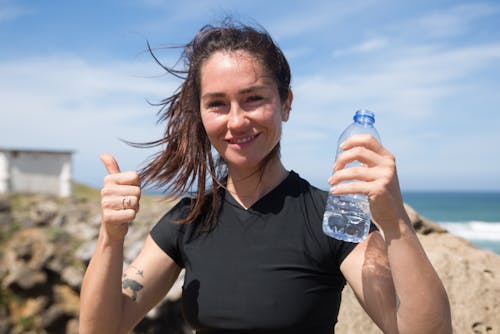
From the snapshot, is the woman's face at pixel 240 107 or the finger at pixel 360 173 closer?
the finger at pixel 360 173

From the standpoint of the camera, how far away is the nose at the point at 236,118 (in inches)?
92.2

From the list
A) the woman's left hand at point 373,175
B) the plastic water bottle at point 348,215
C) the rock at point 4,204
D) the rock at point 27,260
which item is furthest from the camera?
the rock at point 4,204

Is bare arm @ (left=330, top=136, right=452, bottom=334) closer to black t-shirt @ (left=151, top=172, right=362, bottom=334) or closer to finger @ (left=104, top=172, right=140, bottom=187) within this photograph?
black t-shirt @ (left=151, top=172, right=362, bottom=334)

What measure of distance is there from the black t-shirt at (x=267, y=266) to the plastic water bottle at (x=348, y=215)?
0.04 m

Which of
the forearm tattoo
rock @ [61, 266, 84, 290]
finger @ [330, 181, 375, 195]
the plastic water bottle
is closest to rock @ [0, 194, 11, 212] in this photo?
rock @ [61, 266, 84, 290]

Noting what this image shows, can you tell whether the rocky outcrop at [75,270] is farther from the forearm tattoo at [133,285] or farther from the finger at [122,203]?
the finger at [122,203]

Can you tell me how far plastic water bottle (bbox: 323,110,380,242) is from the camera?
2256mm

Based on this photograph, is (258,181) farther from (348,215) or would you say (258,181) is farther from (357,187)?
(357,187)

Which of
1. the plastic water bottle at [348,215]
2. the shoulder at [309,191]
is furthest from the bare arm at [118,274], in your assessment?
the plastic water bottle at [348,215]

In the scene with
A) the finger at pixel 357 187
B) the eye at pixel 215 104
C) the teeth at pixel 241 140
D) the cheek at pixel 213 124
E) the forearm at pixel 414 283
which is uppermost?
the eye at pixel 215 104

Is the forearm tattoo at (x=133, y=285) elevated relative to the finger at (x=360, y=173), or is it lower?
lower

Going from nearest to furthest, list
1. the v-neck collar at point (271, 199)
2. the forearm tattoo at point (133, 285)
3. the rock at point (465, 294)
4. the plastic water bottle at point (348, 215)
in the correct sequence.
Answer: the plastic water bottle at point (348, 215) → the v-neck collar at point (271, 199) → the forearm tattoo at point (133, 285) → the rock at point (465, 294)

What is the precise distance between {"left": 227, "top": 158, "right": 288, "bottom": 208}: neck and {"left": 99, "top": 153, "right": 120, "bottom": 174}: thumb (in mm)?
621

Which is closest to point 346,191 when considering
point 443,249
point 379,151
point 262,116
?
point 379,151
